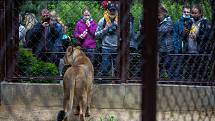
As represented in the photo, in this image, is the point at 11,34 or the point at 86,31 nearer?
the point at 86,31

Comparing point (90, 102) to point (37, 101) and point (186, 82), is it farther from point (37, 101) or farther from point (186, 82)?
point (186, 82)

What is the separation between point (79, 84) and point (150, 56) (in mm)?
6465

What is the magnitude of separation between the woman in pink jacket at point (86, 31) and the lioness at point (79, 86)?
228mm

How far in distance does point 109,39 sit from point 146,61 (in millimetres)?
6769

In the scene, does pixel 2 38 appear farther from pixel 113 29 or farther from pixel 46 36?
pixel 113 29

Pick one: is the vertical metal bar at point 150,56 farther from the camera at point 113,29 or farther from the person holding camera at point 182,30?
the camera at point 113,29

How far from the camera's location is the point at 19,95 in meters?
8.65

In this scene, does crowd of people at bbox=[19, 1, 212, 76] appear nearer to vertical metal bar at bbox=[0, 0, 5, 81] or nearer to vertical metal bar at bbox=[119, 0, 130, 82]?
vertical metal bar at bbox=[119, 0, 130, 82]

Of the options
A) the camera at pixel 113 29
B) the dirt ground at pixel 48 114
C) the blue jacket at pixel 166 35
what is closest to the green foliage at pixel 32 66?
the dirt ground at pixel 48 114

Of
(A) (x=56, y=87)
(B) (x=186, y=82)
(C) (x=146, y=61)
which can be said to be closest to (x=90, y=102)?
(A) (x=56, y=87)

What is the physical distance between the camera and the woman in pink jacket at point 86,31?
27.0ft

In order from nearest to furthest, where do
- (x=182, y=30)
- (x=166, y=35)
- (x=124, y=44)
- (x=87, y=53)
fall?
(x=166, y=35), (x=182, y=30), (x=124, y=44), (x=87, y=53)

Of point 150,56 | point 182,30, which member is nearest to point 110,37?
point 182,30

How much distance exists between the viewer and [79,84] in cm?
851
